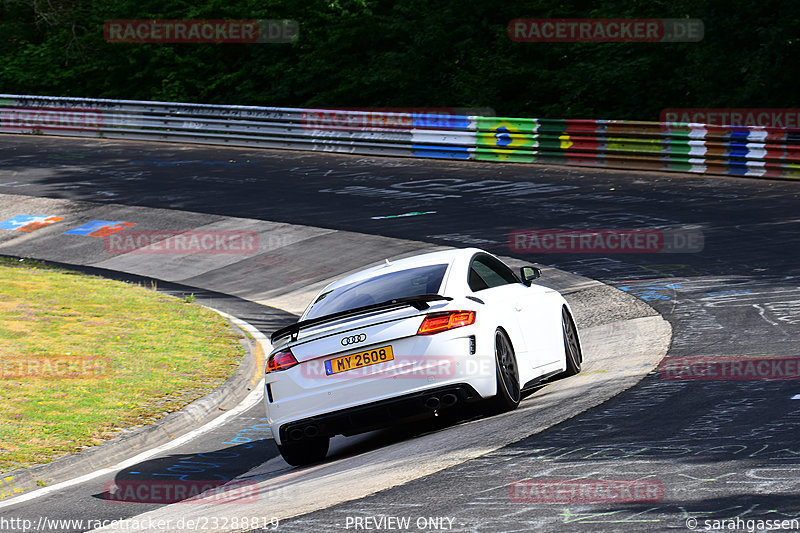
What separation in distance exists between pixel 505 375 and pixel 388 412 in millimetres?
1082

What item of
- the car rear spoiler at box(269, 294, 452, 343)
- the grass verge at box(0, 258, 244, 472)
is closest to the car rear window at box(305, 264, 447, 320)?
the car rear spoiler at box(269, 294, 452, 343)


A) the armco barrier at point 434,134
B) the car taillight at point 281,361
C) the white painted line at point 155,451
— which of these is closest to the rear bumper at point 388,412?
the car taillight at point 281,361

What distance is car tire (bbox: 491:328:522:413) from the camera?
859cm

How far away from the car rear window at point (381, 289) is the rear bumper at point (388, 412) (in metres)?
0.97

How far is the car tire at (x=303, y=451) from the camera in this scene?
8.73 metres

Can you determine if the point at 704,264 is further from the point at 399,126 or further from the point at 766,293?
the point at 399,126

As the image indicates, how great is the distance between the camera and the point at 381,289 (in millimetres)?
9227

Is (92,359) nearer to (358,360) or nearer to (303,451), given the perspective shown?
(303,451)

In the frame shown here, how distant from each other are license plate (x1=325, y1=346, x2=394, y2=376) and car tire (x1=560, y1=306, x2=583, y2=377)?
254cm

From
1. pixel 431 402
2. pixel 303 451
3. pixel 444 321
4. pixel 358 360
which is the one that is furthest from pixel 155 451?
pixel 444 321

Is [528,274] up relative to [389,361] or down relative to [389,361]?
up

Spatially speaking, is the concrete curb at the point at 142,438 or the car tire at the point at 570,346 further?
the car tire at the point at 570,346

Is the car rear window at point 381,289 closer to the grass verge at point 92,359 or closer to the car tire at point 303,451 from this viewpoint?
the car tire at point 303,451

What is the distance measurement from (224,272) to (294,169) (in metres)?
8.98
